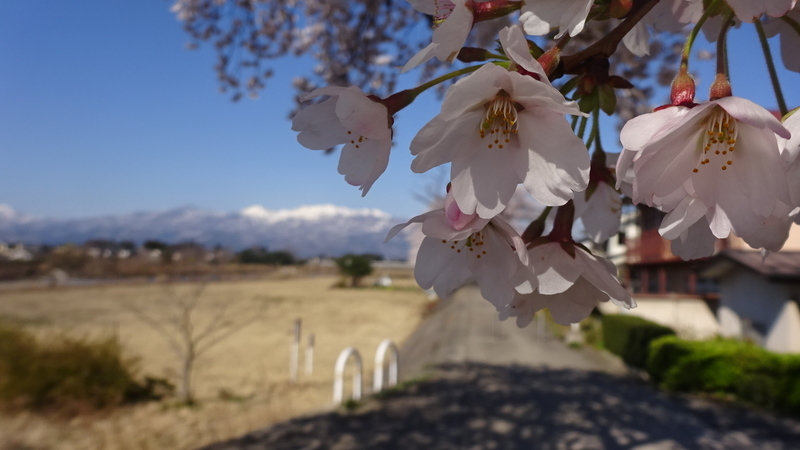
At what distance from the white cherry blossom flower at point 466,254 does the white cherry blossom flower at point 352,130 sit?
0.35ft

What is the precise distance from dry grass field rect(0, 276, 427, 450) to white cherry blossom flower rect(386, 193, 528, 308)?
21.7 feet

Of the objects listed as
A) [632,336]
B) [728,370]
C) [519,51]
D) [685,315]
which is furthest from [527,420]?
[685,315]

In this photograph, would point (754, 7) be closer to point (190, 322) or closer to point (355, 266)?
point (190, 322)

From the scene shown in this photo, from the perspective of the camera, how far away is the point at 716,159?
629 mm

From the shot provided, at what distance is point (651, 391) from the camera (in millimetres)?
9133

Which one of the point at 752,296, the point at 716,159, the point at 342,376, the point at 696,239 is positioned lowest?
the point at 342,376

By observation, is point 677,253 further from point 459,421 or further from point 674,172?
point 459,421

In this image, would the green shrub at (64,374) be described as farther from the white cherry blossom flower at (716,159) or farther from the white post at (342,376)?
the white cherry blossom flower at (716,159)

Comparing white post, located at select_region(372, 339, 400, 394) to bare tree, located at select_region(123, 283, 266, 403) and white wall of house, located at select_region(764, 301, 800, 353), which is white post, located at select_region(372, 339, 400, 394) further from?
white wall of house, located at select_region(764, 301, 800, 353)

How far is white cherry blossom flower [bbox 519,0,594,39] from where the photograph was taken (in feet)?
2.12

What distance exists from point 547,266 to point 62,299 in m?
31.2

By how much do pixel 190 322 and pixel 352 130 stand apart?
14161 mm

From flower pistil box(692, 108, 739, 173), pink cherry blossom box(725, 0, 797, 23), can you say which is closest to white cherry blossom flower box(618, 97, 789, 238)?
flower pistil box(692, 108, 739, 173)

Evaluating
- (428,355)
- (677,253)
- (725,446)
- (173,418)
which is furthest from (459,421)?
(677,253)
